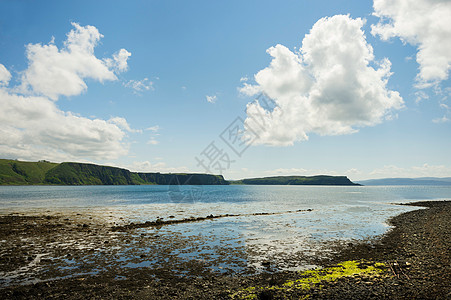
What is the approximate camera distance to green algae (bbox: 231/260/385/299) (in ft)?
51.0

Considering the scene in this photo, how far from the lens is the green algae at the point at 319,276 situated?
15.6 meters

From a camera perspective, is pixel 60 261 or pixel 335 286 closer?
pixel 335 286

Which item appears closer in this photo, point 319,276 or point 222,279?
point 222,279

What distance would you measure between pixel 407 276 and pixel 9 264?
106 ft

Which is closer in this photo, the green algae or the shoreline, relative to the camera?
the shoreline

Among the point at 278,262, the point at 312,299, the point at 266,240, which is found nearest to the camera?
the point at 312,299

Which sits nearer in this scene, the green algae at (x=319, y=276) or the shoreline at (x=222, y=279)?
the shoreline at (x=222, y=279)

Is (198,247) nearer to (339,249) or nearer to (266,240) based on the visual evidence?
(266,240)

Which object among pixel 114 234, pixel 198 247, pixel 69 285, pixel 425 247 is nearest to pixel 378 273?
pixel 425 247

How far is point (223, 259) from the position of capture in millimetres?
23266

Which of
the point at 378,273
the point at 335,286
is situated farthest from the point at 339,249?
the point at 335,286

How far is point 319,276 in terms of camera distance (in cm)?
1817

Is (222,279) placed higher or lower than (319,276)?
lower

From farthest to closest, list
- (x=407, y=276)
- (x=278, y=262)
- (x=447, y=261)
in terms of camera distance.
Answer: (x=278, y=262) → (x=447, y=261) → (x=407, y=276)
